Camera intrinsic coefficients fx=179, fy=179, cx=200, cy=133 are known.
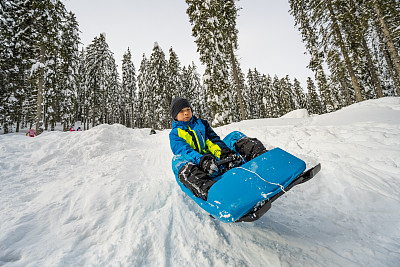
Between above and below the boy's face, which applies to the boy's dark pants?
below

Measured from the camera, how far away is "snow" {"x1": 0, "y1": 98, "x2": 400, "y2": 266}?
1963 mm

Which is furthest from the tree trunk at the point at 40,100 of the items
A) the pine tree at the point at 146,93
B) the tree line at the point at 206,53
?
the pine tree at the point at 146,93

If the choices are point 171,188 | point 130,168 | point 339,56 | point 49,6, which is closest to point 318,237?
point 171,188

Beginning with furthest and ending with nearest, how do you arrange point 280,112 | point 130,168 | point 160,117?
point 280,112
point 160,117
point 130,168

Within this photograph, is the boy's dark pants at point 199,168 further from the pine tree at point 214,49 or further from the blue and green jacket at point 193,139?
the pine tree at point 214,49

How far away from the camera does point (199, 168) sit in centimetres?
236

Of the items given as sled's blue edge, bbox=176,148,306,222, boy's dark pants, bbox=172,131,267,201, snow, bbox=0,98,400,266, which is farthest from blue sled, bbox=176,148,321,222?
snow, bbox=0,98,400,266

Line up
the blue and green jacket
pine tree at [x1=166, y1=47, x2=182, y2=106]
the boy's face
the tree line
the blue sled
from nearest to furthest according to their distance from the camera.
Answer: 1. the blue sled
2. the blue and green jacket
3. the boy's face
4. the tree line
5. pine tree at [x1=166, y1=47, x2=182, y2=106]

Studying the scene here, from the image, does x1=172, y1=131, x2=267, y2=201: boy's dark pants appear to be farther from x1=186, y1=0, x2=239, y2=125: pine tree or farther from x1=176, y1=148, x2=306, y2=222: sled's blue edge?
x1=186, y1=0, x2=239, y2=125: pine tree

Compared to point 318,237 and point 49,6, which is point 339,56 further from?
point 49,6

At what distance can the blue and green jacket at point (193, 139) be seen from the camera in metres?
2.92

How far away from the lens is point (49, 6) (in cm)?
1312

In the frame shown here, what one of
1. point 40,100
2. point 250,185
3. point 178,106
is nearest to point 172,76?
point 40,100

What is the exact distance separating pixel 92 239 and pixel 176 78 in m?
32.7
